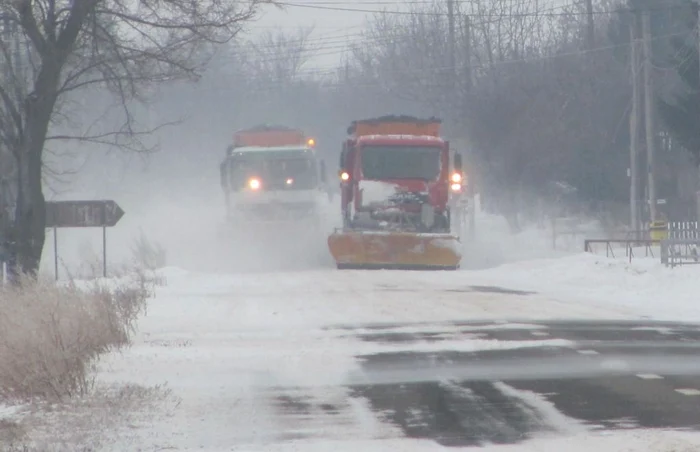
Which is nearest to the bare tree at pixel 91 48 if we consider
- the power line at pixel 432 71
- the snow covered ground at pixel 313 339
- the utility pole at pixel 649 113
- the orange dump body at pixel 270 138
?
the snow covered ground at pixel 313 339

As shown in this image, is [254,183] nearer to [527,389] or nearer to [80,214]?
[80,214]

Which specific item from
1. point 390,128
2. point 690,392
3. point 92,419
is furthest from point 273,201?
point 92,419

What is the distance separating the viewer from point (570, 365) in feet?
39.1

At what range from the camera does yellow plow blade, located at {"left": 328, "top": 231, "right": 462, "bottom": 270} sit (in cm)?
2908

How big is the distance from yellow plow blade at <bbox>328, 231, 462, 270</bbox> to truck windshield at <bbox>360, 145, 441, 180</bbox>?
2.23 metres

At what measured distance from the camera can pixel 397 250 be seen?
2922 cm

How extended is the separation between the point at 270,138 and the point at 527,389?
93.4 feet

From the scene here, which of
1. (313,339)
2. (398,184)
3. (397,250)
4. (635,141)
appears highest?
(635,141)

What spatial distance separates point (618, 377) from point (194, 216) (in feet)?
184

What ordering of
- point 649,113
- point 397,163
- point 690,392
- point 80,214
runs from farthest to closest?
point 649,113, point 397,163, point 80,214, point 690,392

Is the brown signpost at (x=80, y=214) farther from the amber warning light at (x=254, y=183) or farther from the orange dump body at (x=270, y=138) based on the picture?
the orange dump body at (x=270, y=138)

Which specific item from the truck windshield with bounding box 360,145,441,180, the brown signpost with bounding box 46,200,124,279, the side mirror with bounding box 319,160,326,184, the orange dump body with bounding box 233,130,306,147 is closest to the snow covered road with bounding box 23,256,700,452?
the brown signpost with bounding box 46,200,124,279

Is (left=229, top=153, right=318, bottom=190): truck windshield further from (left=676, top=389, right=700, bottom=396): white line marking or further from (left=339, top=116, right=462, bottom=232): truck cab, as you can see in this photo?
(left=676, top=389, right=700, bottom=396): white line marking

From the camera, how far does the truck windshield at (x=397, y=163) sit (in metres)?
31.0
